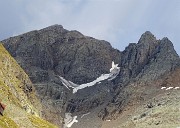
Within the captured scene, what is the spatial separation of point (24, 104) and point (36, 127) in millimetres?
29461

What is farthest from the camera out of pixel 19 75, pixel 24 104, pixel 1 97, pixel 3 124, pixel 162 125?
pixel 162 125

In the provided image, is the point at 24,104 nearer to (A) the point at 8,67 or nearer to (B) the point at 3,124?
(A) the point at 8,67

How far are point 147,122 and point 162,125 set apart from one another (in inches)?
486

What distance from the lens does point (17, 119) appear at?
62.9 metres

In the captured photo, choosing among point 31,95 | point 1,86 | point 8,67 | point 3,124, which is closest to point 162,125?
point 31,95

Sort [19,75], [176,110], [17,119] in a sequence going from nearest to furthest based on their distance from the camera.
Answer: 1. [17,119]
2. [19,75]
3. [176,110]

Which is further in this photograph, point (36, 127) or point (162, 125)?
point (162, 125)

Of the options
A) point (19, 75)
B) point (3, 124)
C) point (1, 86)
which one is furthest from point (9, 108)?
point (19, 75)

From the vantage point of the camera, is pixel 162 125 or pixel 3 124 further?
pixel 162 125

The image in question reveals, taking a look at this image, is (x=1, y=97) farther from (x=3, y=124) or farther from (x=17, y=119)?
(x=3, y=124)

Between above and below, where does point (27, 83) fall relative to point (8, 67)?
above

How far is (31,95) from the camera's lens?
14075 centimetres

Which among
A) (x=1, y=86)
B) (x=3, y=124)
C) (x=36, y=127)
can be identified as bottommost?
(x=3, y=124)

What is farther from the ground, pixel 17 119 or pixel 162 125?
pixel 162 125
